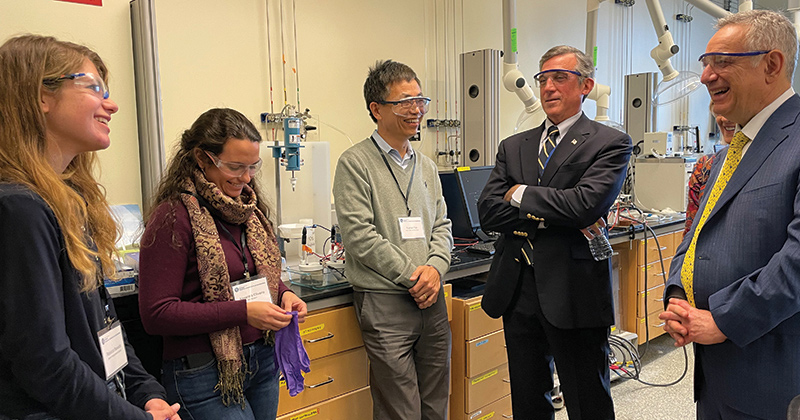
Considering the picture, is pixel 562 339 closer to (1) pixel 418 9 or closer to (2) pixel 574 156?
(2) pixel 574 156

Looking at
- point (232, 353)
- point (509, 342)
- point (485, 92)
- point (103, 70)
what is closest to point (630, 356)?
point (509, 342)

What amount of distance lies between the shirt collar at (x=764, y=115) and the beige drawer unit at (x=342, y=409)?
5.35ft

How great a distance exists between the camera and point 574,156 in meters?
1.87

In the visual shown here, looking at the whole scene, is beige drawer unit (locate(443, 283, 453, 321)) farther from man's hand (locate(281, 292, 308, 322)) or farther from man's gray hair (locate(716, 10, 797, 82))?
man's gray hair (locate(716, 10, 797, 82))

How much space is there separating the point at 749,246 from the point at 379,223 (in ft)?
3.77

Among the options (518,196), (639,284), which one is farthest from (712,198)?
(639,284)

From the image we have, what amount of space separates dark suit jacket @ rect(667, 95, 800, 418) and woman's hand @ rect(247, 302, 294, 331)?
3.62 ft

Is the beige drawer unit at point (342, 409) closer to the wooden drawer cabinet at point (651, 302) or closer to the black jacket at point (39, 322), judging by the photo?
the black jacket at point (39, 322)

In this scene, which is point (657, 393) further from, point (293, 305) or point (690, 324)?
point (293, 305)

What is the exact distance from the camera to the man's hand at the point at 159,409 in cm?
114

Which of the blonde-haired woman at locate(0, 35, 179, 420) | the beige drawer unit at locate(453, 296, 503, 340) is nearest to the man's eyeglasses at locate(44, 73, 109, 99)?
the blonde-haired woman at locate(0, 35, 179, 420)

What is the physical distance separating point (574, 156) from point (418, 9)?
242 centimetres

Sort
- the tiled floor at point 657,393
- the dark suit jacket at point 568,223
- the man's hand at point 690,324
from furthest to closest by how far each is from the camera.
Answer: the tiled floor at point 657,393, the dark suit jacket at point 568,223, the man's hand at point 690,324

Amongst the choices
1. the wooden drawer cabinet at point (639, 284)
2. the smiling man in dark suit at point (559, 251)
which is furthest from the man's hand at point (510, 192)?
the wooden drawer cabinet at point (639, 284)
